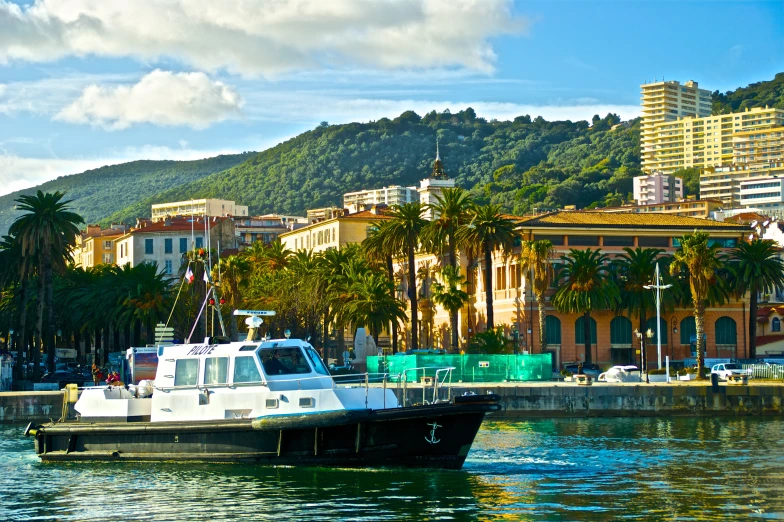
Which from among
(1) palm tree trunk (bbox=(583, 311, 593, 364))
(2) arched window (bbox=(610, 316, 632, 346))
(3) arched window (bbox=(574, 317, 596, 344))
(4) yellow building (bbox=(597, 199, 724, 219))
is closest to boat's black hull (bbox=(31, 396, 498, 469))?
(1) palm tree trunk (bbox=(583, 311, 593, 364))

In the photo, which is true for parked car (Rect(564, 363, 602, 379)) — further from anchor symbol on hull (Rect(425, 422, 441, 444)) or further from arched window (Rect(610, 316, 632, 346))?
anchor symbol on hull (Rect(425, 422, 441, 444))

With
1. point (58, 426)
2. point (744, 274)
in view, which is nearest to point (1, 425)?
point (58, 426)

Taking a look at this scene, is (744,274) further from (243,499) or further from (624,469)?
(243,499)

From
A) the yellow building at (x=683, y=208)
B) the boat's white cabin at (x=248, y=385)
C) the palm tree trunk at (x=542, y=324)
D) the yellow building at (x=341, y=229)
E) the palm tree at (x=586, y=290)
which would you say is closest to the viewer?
the boat's white cabin at (x=248, y=385)

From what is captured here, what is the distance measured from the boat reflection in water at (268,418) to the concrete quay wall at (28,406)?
2104 centimetres

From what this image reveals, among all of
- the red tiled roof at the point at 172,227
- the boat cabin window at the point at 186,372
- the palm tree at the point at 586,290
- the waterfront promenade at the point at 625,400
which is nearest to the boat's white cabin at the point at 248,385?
the boat cabin window at the point at 186,372

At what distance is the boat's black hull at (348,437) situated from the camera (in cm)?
3525

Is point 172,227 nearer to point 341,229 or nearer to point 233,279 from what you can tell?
point 341,229

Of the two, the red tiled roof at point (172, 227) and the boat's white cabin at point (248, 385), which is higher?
the red tiled roof at point (172, 227)

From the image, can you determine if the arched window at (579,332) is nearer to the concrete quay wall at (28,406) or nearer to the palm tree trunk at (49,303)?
the palm tree trunk at (49,303)

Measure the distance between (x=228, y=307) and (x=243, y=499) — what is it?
200 ft

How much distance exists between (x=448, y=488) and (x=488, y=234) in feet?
163

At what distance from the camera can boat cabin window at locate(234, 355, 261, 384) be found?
36.6 meters

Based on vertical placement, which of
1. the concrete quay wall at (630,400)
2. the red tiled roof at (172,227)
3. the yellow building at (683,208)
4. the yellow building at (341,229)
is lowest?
the concrete quay wall at (630,400)
